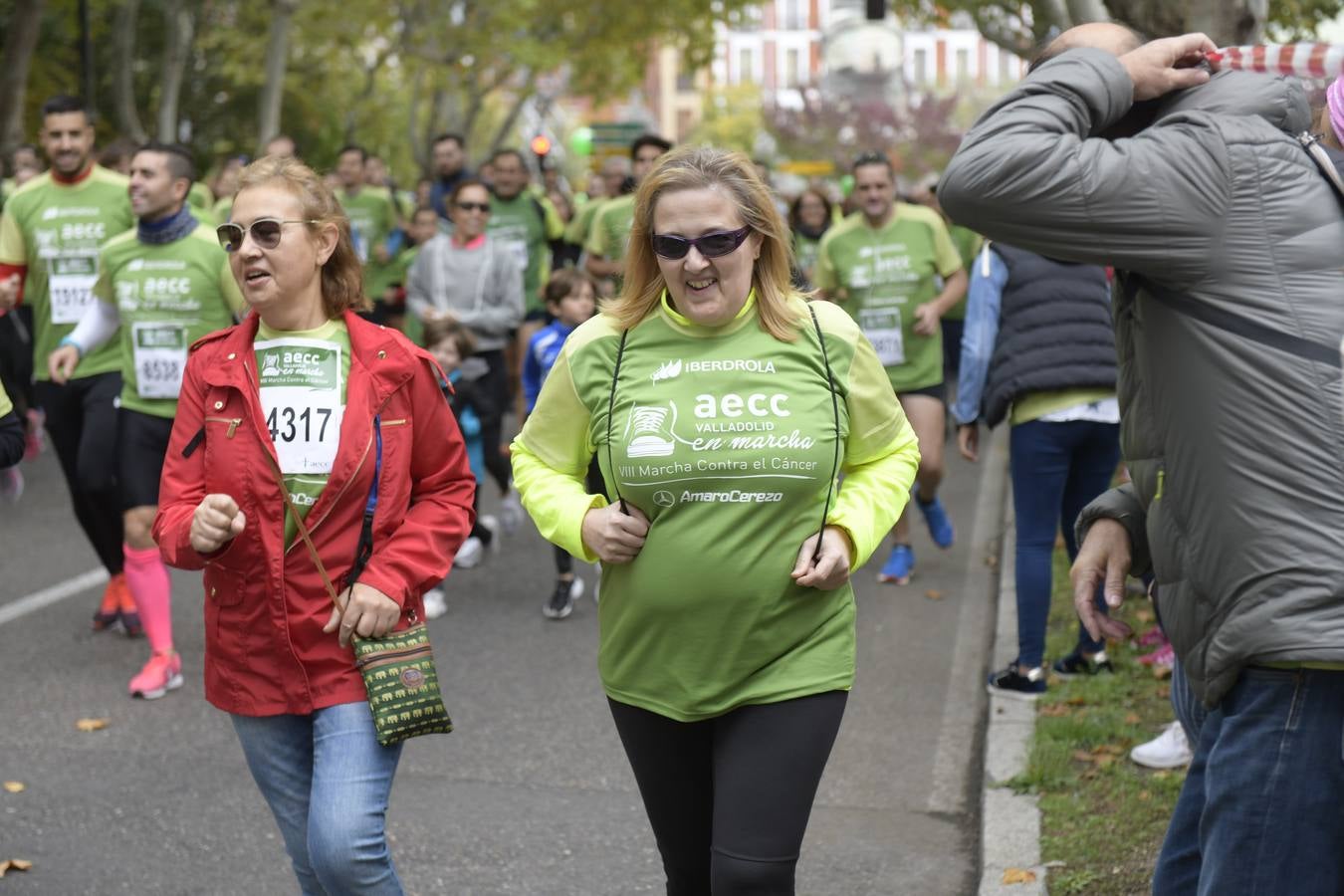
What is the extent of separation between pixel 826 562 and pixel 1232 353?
3.21 ft

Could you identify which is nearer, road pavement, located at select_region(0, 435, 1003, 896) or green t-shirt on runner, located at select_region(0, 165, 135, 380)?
road pavement, located at select_region(0, 435, 1003, 896)

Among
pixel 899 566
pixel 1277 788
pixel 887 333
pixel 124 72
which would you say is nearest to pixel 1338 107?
pixel 1277 788

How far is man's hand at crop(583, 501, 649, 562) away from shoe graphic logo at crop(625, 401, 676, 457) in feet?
0.40

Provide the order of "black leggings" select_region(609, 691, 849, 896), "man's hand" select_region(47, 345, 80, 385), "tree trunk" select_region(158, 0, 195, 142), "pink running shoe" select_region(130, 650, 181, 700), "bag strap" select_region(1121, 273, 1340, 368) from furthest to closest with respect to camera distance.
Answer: "tree trunk" select_region(158, 0, 195, 142) < "pink running shoe" select_region(130, 650, 181, 700) < "man's hand" select_region(47, 345, 80, 385) < "black leggings" select_region(609, 691, 849, 896) < "bag strap" select_region(1121, 273, 1340, 368)

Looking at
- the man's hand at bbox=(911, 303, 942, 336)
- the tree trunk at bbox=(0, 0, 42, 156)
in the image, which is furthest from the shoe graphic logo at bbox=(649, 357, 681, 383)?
the tree trunk at bbox=(0, 0, 42, 156)

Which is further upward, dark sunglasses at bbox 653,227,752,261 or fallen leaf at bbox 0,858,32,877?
dark sunglasses at bbox 653,227,752,261

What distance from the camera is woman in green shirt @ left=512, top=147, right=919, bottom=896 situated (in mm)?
3391

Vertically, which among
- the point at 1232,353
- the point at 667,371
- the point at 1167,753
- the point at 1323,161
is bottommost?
the point at 1167,753

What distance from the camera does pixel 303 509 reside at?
367 centimetres

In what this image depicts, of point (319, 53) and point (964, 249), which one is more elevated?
point (319, 53)

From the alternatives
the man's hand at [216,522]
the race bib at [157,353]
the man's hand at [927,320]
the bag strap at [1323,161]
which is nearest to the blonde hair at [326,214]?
the man's hand at [216,522]

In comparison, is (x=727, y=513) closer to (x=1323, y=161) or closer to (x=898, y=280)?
(x=1323, y=161)

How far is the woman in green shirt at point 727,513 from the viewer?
3391 mm

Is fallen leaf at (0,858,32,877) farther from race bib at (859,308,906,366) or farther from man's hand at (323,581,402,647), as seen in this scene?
race bib at (859,308,906,366)
